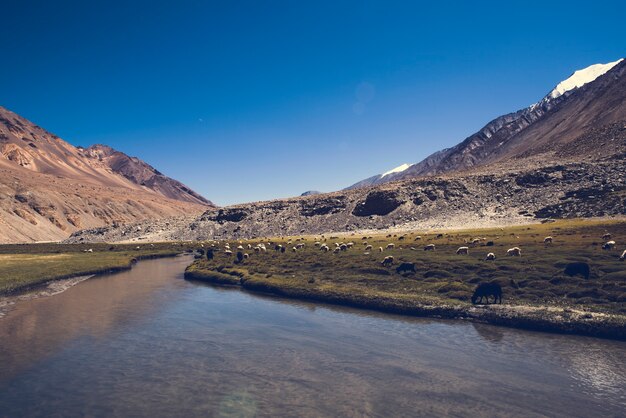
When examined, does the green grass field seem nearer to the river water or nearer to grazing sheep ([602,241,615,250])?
grazing sheep ([602,241,615,250])

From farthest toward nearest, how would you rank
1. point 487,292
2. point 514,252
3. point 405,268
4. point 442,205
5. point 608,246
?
point 442,205, point 514,252, point 405,268, point 608,246, point 487,292

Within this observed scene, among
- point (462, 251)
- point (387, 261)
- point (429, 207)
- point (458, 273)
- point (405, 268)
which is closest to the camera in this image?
point (458, 273)

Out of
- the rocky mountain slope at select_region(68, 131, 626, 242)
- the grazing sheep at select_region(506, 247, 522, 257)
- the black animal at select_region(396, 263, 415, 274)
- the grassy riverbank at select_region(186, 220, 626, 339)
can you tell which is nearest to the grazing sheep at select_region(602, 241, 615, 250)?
the grassy riverbank at select_region(186, 220, 626, 339)

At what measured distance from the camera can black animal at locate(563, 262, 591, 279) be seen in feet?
124

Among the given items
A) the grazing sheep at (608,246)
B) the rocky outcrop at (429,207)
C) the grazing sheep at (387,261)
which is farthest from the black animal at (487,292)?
the rocky outcrop at (429,207)

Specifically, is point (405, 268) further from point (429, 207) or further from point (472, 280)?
point (429, 207)

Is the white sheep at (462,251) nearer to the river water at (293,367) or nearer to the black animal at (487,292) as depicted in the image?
the black animal at (487,292)

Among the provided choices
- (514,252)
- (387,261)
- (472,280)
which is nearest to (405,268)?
(387,261)

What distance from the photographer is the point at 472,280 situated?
4156cm

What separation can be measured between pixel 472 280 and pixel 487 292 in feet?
18.8

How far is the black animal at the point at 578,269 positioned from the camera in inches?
1487

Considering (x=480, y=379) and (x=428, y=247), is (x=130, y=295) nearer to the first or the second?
(x=480, y=379)

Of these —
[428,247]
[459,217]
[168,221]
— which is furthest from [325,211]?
[428,247]

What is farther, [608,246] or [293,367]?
[608,246]
